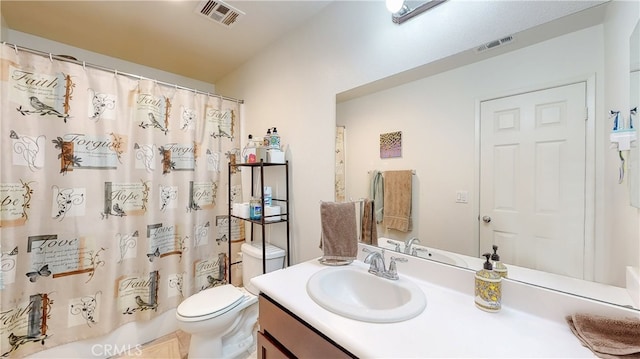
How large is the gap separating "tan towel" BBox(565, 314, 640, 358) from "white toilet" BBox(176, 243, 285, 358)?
1521mm

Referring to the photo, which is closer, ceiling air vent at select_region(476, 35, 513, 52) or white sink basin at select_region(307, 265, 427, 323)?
white sink basin at select_region(307, 265, 427, 323)

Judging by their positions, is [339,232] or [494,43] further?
[339,232]

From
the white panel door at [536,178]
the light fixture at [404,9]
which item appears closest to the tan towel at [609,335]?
the white panel door at [536,178]

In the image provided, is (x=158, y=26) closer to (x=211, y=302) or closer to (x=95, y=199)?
(x=95, y=199)

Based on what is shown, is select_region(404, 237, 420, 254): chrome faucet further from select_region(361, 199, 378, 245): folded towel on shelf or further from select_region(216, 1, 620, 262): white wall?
select_region(216, 1, 620, 262): white wall

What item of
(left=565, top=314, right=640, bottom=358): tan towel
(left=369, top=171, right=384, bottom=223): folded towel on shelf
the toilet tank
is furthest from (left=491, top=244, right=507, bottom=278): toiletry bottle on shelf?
the toilet tank

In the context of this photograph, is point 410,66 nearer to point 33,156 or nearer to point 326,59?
point 326,59

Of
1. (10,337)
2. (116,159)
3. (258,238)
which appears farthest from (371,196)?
(10,337)

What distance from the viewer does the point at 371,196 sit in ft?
4.24

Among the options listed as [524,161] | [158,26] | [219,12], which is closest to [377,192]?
[524,161]

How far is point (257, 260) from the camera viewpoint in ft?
5.87

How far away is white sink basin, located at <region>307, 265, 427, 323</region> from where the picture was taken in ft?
2.52

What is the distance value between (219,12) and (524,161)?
74.3 inches

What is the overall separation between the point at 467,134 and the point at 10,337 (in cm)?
257
